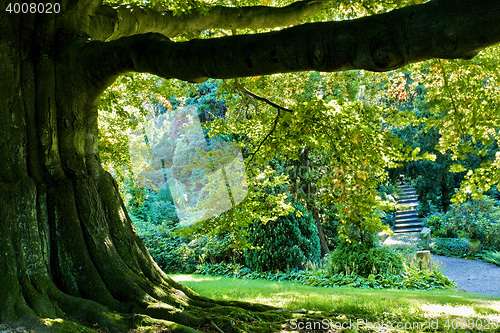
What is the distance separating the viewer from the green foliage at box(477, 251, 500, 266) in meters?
13.6

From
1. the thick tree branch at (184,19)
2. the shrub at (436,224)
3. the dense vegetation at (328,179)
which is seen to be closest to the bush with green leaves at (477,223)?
the dense vegetation at (328,179)

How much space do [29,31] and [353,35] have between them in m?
3.66

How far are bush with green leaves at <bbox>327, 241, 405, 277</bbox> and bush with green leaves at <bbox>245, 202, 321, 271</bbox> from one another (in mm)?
1491

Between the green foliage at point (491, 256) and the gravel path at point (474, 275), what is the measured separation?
0.20 meters

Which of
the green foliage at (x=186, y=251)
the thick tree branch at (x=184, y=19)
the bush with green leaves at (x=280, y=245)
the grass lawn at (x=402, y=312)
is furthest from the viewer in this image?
the green foliage at (x=186, y=251)

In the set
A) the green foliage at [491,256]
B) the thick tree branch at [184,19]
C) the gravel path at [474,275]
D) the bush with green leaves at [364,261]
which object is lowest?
the gravel path at [474,275]

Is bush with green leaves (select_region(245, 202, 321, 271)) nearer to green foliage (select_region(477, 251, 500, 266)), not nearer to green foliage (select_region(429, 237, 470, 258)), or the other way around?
green foliage (select_region(429, 237, 470, 258))

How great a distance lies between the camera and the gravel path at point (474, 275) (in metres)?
10.6

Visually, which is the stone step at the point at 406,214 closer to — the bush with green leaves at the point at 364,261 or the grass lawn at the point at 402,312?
the bush with green leaves at the point at 364,261

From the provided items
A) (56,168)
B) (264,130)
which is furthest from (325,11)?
(56,168)

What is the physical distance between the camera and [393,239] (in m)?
17.7

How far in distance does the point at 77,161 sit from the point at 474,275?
40.2 ft

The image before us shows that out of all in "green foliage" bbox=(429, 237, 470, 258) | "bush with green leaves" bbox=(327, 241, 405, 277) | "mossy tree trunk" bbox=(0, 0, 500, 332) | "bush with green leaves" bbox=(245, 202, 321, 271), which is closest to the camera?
"mossy tree trunk" bbox=(0, 0, 500, 332)

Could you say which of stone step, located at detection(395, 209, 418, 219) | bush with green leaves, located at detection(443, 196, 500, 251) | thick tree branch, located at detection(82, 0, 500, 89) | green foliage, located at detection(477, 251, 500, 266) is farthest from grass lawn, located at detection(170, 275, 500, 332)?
stone step, located at detection(395, 209, 418, 219)
